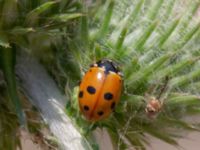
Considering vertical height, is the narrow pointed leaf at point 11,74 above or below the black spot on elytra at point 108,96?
above

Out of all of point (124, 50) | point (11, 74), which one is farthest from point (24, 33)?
point (124, 50)

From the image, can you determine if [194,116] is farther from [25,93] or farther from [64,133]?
[25,93]

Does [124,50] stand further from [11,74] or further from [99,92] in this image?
[11,74]

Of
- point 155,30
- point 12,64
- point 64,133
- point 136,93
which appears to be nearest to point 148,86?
point 136,93

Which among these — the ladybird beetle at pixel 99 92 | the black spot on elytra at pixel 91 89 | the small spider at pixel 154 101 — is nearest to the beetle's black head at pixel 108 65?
the ladybird beetle at pixel 99 92

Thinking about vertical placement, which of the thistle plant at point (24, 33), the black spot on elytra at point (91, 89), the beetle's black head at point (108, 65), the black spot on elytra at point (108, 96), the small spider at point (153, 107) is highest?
the thistle plant at point (24, 33)

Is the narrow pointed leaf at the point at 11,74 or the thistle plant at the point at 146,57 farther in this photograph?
the thistle plant at the point at 146,57

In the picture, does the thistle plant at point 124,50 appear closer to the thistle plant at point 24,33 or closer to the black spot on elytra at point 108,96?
the thistle plant at point 24,33
